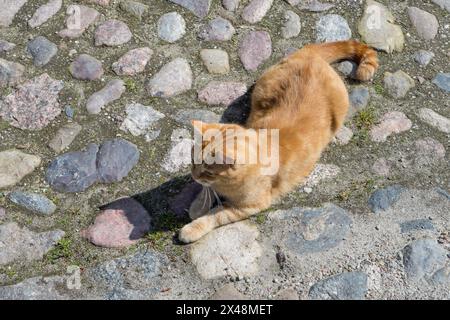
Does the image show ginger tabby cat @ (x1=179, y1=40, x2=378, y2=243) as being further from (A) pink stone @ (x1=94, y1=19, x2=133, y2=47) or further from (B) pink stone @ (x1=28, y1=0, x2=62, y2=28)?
(B) pink stone @ (x1=28, y1=0, x2=62, y2=28)

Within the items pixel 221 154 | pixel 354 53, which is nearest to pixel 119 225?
pixel 221 154

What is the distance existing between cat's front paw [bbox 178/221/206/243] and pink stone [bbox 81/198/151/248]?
0.29m

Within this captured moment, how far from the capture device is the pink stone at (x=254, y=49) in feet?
18.2

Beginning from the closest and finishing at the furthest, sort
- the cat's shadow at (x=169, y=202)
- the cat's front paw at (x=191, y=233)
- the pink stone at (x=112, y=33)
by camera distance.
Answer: the cat's front paw at (x=191, y=233) < the cat's shadow at (x=169, y=202) < the pink stone at (x=112, y=33)

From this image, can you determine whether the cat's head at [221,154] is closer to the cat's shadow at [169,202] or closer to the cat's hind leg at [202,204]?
the cat's hind leg at [202,204]

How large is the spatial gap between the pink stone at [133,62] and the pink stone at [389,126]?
2074 mm

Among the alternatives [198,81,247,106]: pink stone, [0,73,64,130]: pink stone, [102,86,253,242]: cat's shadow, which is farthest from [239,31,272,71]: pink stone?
[0,73,64,130]: pink stone

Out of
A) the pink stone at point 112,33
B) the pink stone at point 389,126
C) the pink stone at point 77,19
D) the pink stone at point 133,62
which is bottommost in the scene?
the pink stone at point 389,126

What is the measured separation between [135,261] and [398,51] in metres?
3.20

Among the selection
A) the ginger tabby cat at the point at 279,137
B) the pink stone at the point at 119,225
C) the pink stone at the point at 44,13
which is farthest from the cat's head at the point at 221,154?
the pink stone at the point at 44,13

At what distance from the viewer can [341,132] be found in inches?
203

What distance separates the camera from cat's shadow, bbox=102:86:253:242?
14.8 feet

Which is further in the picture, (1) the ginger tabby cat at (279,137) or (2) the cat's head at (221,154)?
(1) the ginger tabby cat at (279,137)
